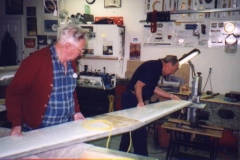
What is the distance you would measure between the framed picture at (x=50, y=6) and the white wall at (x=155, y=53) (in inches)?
7.4

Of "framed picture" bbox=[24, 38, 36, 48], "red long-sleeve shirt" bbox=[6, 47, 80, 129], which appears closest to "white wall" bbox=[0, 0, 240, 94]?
"framed picture" bbox=[24, 38, 36, 48]

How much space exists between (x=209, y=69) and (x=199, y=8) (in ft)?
3.33

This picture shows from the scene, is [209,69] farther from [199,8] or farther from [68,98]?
[68,98]

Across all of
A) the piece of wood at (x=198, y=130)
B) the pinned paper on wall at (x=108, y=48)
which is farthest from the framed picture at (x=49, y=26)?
the piece of wood at (x=198, y=130)

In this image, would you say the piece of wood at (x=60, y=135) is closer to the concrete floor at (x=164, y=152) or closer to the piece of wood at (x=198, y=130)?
the piece of wood at (x=198, y=130)

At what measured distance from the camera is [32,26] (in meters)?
5.49

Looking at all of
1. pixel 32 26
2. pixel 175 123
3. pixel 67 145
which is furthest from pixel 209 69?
pixel 32 26

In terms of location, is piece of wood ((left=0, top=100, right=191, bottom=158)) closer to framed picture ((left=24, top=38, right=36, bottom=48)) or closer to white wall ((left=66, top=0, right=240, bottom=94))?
white wall ((left=66, top=0, right=240, bottom=94))

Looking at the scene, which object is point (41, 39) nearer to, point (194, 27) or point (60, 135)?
point (194, 27)

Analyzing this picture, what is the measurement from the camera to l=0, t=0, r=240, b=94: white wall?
4.11 meters

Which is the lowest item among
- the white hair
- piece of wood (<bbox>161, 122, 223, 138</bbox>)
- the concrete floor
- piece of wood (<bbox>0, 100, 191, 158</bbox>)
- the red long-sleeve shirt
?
the concrete floor

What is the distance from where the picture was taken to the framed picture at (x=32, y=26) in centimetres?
547

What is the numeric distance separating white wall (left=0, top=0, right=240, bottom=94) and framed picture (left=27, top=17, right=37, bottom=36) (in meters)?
0.12

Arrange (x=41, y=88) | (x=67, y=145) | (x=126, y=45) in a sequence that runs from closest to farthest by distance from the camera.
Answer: (x=67, y=145) → (x=41, y=88) → (x=126, y=45)
